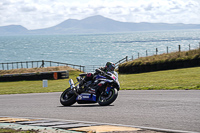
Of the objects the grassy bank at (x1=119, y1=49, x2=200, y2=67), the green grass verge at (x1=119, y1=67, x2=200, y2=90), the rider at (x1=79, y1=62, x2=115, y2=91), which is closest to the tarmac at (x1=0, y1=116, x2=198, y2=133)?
the rider at (x1=79, y1=62, x2=115, y2=91)

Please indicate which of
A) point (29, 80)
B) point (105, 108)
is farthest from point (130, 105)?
point (29, 80)

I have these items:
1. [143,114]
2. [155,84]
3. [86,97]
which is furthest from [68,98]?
[155,84]

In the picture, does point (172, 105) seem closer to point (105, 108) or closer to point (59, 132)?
point (105, 108)

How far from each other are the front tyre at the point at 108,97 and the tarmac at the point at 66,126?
2.39m

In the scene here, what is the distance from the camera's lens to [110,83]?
11.2 meters

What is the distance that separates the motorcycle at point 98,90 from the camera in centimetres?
1119

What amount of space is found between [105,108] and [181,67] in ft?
82.0

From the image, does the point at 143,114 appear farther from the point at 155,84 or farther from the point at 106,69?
the point at 155,84

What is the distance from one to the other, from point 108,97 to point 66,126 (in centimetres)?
329

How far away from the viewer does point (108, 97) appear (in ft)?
36.9

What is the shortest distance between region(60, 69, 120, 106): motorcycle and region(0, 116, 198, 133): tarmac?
241 centimetres

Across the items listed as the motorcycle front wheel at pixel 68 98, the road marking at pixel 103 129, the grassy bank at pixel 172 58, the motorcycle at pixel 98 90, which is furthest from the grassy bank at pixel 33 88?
the road marking at pixel 103 129

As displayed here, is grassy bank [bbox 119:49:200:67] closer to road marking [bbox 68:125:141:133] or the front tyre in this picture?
the front tyre

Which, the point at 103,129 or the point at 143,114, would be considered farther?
the point at 143,114
